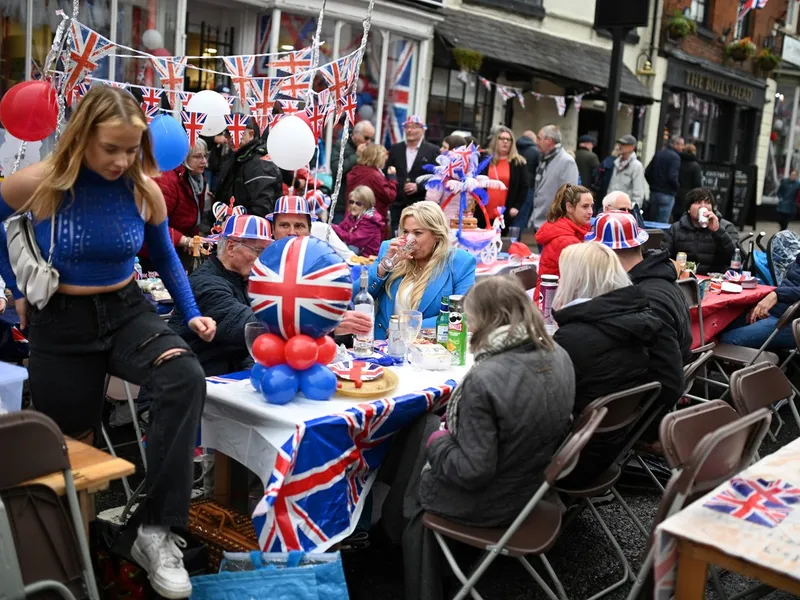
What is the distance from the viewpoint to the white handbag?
2.68 m

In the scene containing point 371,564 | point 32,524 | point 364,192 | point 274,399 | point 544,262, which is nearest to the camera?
point 32,524

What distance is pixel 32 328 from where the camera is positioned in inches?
112

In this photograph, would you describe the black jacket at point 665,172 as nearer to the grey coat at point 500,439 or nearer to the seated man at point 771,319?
the seated man at point 771,319

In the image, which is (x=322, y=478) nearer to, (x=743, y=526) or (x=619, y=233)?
(x=743, y=526)

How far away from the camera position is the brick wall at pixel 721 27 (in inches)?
770

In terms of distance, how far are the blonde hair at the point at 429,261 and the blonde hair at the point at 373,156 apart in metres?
4.18

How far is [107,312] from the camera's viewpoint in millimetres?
2799

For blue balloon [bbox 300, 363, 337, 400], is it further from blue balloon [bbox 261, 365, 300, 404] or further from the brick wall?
the brick wall

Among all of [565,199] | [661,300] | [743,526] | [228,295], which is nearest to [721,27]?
[565,199]

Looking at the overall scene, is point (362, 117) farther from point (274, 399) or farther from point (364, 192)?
point (274, 399)

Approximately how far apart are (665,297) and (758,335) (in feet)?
8.23

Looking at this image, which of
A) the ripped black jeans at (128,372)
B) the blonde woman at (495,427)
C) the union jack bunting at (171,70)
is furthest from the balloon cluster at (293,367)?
the union jack bunting at (171,70)

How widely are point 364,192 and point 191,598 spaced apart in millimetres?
5399

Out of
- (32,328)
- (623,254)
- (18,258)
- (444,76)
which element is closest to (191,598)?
(32,328)
